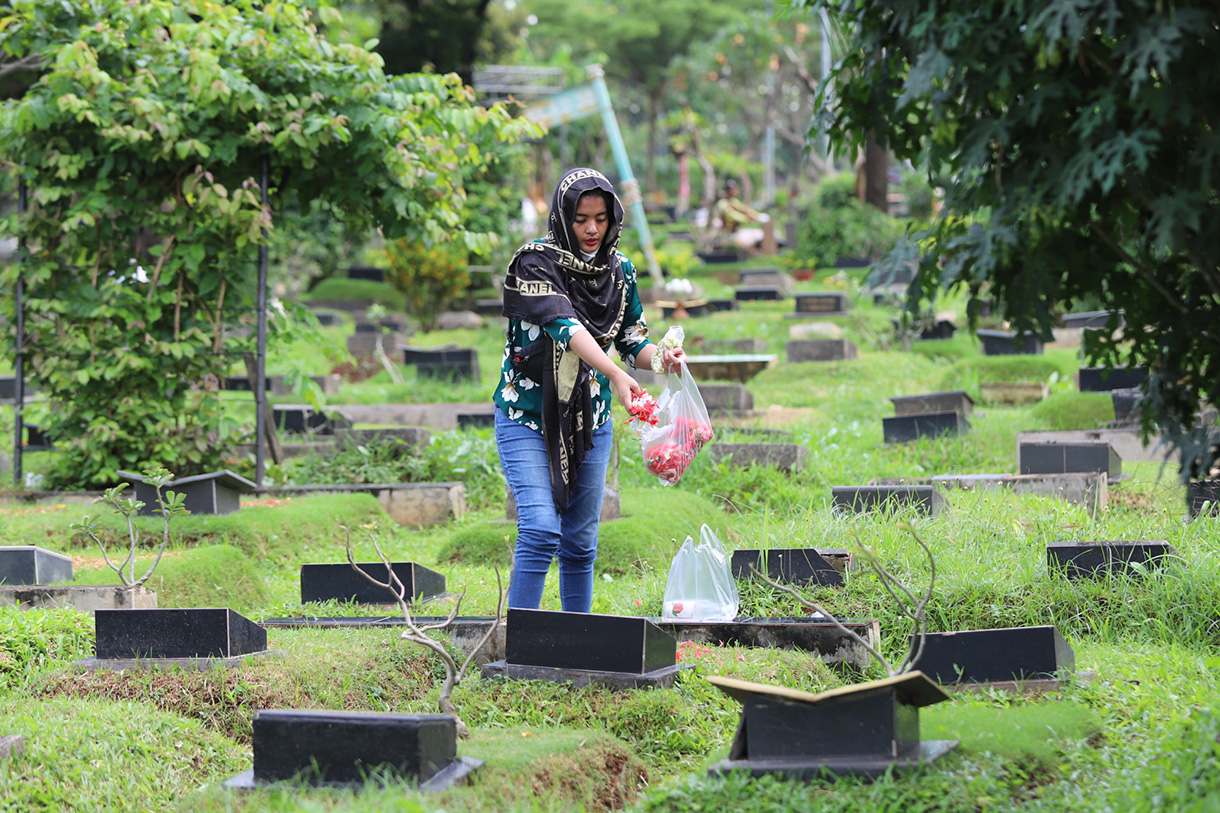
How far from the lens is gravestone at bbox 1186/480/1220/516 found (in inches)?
245

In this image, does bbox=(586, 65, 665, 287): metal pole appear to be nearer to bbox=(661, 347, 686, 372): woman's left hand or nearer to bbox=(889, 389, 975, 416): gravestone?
bbox=(889, 389, 975, 416): gravestone

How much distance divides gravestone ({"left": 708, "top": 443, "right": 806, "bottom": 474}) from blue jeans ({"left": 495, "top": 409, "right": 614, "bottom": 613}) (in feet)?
12.9

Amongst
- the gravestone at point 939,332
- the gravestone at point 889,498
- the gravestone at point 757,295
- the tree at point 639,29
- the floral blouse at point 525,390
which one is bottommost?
the gravestone at point 889,498

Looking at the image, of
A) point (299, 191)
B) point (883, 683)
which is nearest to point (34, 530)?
point (299, 191)

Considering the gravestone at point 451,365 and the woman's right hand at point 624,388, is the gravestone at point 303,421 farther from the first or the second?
Result: the woman's right hand at point 624,388

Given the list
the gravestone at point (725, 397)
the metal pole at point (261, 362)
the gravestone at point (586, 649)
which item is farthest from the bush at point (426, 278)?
the gravestone at point (586, 649)

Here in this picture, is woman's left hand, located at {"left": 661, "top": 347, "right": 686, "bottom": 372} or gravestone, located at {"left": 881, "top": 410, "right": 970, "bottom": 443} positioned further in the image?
gravestone, located at {"left": 881, "top": 410, "right": 970, "bottom": 443}

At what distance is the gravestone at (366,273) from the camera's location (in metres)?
26.7

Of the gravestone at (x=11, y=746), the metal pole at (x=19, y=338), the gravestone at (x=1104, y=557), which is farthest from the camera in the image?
the metal pole at (x=19, y=338)

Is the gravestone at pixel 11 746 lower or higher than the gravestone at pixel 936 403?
lower

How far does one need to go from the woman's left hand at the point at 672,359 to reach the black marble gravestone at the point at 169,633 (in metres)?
1.86

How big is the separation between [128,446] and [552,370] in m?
4.84

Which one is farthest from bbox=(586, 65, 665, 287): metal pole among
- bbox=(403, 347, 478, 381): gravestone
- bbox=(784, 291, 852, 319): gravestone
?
bbox=(403, 347, 478, 381): gravestone

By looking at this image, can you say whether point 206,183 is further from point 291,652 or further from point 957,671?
point 957,671
